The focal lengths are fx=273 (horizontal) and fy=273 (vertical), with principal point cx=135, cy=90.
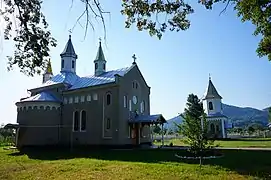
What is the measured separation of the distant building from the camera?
50.2 m

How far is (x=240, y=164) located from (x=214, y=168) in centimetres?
214

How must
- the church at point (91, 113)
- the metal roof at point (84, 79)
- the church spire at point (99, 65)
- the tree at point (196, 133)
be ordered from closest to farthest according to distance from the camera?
1. the tree at point (196, 133)
2. the church at point (91, 113)
3. the metal roof at point (84, 79)
4. the church spire at point (99, 65)

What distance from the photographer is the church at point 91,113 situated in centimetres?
2905

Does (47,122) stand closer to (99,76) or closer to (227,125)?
(99,76)

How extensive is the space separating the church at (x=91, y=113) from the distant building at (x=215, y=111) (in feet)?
69.8

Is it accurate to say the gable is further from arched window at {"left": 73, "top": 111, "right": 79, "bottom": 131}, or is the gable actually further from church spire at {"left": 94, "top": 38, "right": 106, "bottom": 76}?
arched window at {"left": 73, "top": 111, "right": 79, "bottom": 131}

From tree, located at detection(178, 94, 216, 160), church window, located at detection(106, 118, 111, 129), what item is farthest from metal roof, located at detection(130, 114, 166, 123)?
tree, located at detection(178, 94, 216, 160)

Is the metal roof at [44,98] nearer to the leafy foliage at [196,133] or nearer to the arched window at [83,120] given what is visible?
the arched window at [83,120]

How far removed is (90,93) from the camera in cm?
3064

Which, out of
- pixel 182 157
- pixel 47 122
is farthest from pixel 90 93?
pixel 182 157

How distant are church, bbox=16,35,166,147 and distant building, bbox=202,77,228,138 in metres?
21.3

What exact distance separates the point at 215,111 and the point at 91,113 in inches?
1159

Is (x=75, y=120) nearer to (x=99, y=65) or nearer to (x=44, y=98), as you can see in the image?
(x=44, y=98)

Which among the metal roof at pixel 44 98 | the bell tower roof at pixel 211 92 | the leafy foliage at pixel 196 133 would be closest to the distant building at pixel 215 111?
the bell tower roof at pixel 211 92
